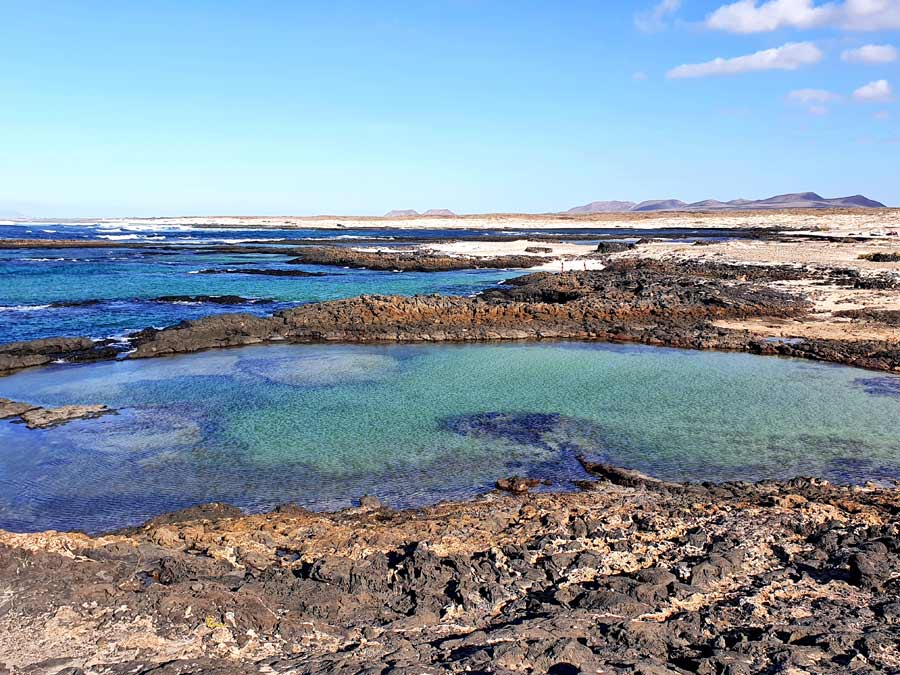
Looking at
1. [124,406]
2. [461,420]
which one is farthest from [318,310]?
[461,420]

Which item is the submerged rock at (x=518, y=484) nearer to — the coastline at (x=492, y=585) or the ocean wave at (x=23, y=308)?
the coastline at (x=492, y=585)

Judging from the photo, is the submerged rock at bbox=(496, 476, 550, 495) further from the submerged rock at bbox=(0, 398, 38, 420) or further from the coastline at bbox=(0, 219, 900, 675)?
the submerged rock at bbox=(0, 398, 38, 420)

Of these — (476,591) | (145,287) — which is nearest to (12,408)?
(476,591)

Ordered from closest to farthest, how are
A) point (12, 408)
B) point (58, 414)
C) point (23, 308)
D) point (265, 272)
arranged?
1. point (58, 414)
2. point (12, 408)
3. point (23, 308)
4. point (265, 272)

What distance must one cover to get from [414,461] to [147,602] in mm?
5579

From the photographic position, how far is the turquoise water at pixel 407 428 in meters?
10.1

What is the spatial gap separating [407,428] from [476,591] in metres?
6.51

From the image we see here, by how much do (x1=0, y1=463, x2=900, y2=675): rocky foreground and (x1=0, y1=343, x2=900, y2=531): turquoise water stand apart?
161cm

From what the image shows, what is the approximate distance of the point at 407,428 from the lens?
12.7 metres

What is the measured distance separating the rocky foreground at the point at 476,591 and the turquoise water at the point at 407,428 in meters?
1.61

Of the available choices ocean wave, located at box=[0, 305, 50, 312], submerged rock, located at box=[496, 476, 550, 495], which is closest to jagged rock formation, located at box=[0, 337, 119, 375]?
ocean wave, located at box=[0, 305, 50, 312]

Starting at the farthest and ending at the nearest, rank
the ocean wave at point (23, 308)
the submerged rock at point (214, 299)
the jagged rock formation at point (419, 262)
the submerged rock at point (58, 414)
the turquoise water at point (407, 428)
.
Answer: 1. the jagged rock formation at point (419, 262)
2. the submerged rock at point (214, 299)
3. the ocean wave at point (23, 308)
4. the submerged rock at point (58, 414)
5. the turquoise water at point (407, 428)

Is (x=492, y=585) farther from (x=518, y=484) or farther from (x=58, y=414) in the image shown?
(x=58, y=414)

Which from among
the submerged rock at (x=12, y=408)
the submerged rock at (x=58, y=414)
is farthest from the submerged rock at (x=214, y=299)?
the submerged rock at (x=58, y=414)
